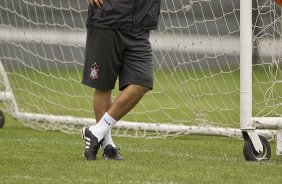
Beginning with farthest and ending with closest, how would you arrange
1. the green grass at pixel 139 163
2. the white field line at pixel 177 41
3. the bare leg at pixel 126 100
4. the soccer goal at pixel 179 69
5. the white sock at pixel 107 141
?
the white field line at pixel 177 41, the soccer goal at pixel 179 69, the white sock at pixel 107 141, the bare leg at pixel 126 100, the green grass at pixel 139 163

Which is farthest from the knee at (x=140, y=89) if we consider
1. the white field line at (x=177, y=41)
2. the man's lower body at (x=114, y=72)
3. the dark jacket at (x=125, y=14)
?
the white field line at (x=177, y=41)

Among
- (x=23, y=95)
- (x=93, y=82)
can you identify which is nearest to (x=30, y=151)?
(x=93, y=82)

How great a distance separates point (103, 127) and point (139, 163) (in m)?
0.40

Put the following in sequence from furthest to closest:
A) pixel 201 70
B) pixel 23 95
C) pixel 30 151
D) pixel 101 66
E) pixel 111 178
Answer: pixel 23 95 → pixel 201 70 → pixel 30 151 → pixel 101 66 → pixel 111 178

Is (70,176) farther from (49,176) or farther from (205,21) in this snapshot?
(205,21)

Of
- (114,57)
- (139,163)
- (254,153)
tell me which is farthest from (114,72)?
(254,153)

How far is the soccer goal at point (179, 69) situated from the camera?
24.5ft

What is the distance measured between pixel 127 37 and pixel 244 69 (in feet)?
2.86

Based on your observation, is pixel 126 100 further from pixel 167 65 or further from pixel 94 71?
pixel 167 65

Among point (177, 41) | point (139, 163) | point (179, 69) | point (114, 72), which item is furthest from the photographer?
point (179, 69)

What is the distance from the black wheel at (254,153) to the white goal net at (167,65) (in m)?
0.48

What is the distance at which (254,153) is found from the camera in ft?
22.5

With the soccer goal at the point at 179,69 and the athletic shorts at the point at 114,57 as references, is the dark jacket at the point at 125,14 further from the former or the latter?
the soccer goal at the point at 179,69

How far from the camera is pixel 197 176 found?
19.5ft
